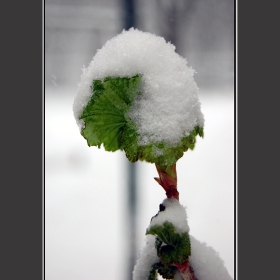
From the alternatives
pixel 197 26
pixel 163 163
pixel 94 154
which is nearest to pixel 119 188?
pixel 94 154

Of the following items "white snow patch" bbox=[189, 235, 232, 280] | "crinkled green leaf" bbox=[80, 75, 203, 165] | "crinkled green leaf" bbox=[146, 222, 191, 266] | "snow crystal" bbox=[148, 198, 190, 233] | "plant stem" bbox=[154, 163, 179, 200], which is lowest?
"white snow patch" bbox=[189, 235, 232, 280]

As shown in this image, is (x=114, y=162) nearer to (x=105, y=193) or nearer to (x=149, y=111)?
(x=105, y=193)

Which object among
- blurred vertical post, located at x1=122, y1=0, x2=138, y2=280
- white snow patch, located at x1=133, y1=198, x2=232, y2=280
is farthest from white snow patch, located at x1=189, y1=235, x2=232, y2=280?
blurred vertical post, located at x1=122, y1=0, x2=138, y2=280

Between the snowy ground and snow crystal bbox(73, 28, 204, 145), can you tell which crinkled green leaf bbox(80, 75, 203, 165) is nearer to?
snow crystal bbox(73, 28, 204, 145)

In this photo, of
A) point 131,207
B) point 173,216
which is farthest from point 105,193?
point 173,216

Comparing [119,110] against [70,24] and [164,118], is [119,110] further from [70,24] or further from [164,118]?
[70,24]

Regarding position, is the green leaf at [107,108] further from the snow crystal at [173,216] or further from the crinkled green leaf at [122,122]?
the snow crystal at [173,216]
